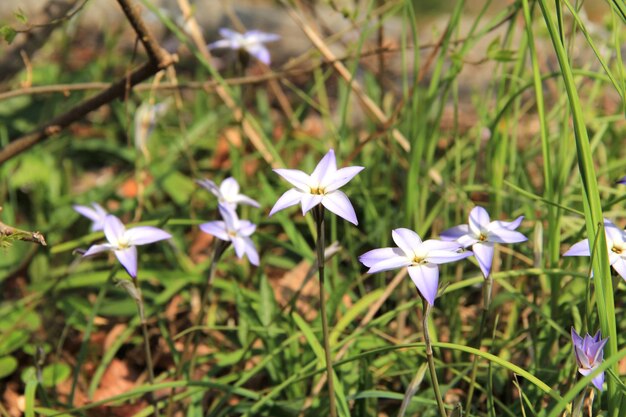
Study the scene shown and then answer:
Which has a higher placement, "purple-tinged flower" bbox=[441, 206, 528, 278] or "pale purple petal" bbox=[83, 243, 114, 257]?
"pale purple petal" bbox=[83, 243, 114, 257]

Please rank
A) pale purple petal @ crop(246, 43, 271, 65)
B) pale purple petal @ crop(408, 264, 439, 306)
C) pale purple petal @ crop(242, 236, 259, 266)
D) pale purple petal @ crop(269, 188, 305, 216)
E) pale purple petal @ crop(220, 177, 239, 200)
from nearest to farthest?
pale purple petal @ crop(408, 264, 439, 306)
pale purple petal @ crop(269, 188, 305, 216)
pale purple petal @ crop(242, 236, 259, 266)
pale purple petal @ crop(220, 177, 239, 200)
pale purple petal @ crop(246, 43, 271, 65)

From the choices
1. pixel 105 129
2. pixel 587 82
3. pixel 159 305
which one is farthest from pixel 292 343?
pixel 587 82

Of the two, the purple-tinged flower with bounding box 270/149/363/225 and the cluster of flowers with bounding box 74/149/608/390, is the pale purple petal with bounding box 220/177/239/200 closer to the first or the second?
the cluster of flowers with bounding box 74/149/608/390

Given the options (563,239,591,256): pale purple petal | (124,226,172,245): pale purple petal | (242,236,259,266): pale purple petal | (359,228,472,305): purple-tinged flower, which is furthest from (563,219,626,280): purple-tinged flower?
(124,226,172,245): pale purple petal

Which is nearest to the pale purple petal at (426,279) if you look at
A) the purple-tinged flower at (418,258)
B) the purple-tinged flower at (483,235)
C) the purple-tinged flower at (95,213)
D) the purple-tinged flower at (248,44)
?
the purple-tinged flower at (418,258)

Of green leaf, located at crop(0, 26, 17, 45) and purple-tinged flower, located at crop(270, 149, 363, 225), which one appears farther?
green leaf, located at crop(0, 26, 17, 45)

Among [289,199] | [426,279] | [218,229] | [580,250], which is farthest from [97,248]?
[580,250]
